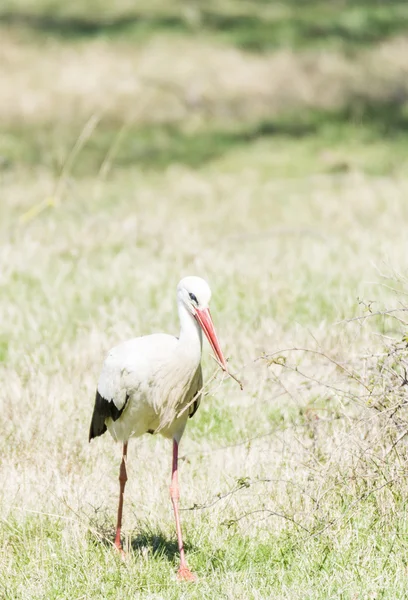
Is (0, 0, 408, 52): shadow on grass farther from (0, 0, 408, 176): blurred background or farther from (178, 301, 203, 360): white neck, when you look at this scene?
(178, 301, 203, 360): white neck

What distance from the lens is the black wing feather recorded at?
5.07 meters

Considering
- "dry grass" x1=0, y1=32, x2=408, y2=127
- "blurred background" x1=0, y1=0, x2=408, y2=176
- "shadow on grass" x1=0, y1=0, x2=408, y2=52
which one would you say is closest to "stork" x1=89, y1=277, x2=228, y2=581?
"blurred background" x1=0, y1=0, x2=408, y2=176

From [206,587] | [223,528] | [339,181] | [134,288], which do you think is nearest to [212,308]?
[134,288]

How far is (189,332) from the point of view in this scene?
4.76 metres

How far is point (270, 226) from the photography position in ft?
38.3

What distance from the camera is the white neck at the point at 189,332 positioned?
4.76m

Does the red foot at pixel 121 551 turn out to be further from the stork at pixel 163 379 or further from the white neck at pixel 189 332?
the white neck at pixel 189 332

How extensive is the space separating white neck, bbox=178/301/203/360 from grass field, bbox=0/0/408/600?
213 millimetres

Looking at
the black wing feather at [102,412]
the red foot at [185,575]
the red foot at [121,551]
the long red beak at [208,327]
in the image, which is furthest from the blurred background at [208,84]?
the red foot at [185,575]

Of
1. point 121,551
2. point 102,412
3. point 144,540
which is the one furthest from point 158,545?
point 102,412

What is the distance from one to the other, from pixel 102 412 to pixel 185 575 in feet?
3.10

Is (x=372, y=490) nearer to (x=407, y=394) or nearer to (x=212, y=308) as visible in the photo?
(x=407, y=394)

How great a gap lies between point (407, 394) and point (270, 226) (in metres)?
6.99

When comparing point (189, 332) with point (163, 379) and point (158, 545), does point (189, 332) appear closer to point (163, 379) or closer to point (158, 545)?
point (163, 379)
